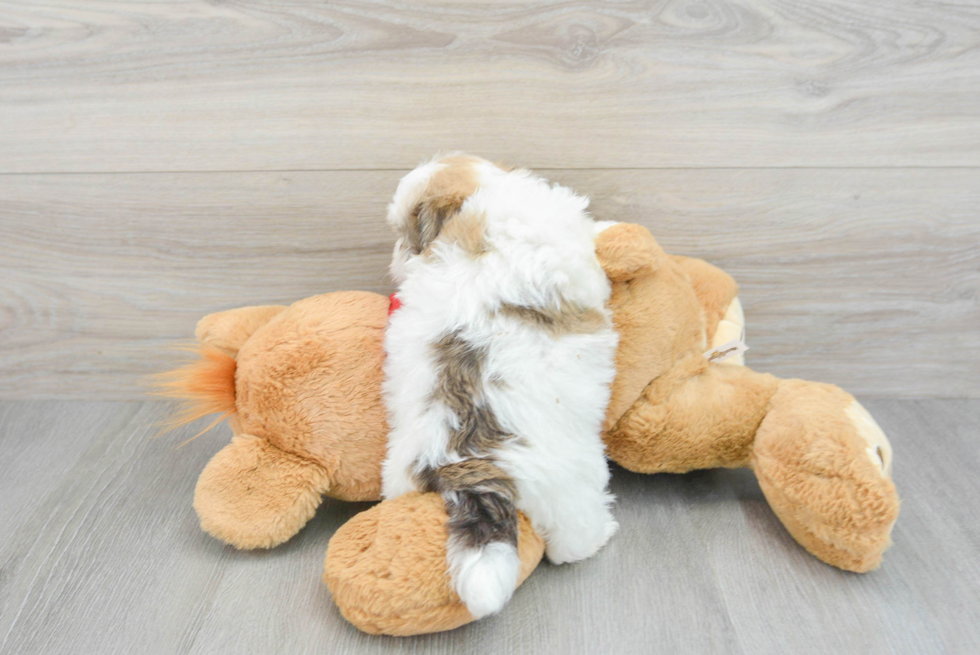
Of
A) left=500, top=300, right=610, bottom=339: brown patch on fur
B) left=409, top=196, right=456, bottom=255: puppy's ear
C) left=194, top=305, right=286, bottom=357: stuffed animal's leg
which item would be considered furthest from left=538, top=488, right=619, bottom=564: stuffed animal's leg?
left=194, top=305, right=286, bottom=357: stuffed animal's leg

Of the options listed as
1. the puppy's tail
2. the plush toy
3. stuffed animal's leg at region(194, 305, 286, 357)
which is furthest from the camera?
stuffed animal's leg at region(194, 305, 286, 357)

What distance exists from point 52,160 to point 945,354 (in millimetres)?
Result: 1190

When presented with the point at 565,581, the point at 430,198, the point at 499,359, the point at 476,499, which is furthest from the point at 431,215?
the point at 565,581

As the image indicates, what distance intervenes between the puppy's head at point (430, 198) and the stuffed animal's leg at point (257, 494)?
23cm

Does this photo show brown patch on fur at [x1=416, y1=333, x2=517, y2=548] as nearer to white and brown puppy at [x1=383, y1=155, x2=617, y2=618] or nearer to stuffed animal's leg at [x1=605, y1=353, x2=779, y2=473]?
white and brown puppy at [x1=383, y1=155, x2=617, y2=618]

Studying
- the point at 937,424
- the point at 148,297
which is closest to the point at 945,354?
the point at 937,424

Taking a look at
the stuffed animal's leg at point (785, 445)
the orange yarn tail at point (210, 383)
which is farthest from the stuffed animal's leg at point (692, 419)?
the orange yarn tail at point (210, 383)

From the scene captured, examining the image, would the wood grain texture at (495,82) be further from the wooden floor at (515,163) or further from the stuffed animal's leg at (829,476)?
the stuffed animal's leg at (829,476)

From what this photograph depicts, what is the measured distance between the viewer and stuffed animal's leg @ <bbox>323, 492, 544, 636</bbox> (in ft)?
1.85

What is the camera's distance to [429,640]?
0.60 m

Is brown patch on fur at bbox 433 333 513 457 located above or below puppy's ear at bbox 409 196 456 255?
below

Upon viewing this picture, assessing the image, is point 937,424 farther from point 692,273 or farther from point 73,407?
point 73,407

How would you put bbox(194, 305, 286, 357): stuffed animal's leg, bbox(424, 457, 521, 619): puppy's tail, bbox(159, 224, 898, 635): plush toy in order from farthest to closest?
bbox(194, 305, 286, 357): stuffed animal's leg < bbox(159, 224, 898, 635): plush toy < bbox(424, 457, 521, 619): puppy's tail

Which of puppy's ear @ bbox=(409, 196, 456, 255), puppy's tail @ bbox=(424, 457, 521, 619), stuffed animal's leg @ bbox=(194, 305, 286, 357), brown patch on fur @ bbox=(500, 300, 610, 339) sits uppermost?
puppy's ear @ bbox=(409, 196, 456, 255)
